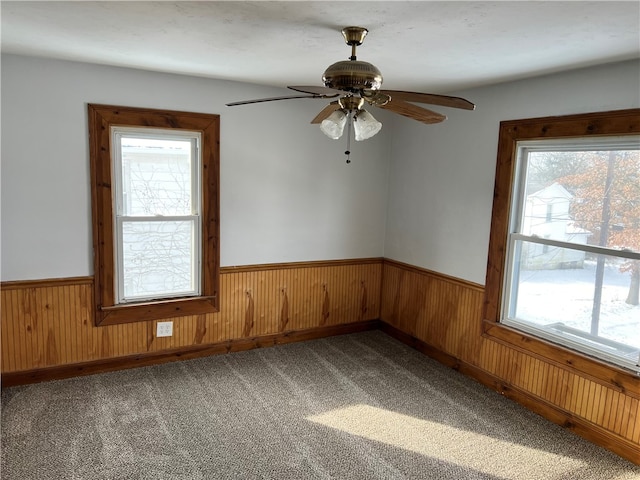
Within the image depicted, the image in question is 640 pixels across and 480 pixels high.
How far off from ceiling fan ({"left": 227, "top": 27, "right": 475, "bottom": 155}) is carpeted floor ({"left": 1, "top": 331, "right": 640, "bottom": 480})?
1.84 meters

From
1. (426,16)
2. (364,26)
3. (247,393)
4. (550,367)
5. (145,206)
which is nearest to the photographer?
(426,16)

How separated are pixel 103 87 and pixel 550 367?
3.76 meters

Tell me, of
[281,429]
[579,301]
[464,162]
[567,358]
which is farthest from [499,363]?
[281,429]

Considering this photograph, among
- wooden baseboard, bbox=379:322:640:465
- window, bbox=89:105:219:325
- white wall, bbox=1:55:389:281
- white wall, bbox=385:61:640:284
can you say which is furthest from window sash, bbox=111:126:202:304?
wooden baseboard, bbox=379:322:640:465

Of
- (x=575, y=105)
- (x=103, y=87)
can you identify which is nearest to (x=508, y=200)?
(x=575, y=105)

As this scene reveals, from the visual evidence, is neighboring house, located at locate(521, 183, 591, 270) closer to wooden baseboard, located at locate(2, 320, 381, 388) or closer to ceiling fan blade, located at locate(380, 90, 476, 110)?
ceiling fan blade, located at locate(380, 90, 476, 110)

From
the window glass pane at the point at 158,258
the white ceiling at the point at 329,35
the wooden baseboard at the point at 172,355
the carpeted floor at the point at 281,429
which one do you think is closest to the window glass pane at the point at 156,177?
the window glass pane at the point at 158,258

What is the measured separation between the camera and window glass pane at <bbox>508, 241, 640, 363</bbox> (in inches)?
109

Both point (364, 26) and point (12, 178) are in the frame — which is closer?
point (364, 26)

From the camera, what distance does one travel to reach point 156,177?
11.8ft

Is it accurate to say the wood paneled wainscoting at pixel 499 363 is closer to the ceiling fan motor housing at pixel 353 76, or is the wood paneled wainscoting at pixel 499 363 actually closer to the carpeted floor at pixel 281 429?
the carpeted floor at pixel 281 429

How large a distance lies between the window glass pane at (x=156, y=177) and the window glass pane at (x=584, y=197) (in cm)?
264

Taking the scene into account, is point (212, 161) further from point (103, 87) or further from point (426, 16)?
point (426, 16)

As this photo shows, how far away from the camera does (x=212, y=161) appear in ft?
12.4
